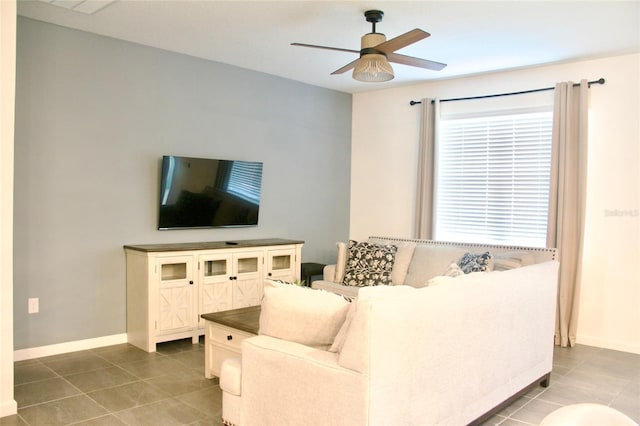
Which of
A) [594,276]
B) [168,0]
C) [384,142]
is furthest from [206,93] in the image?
[594,276]

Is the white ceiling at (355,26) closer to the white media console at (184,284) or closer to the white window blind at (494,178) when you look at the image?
the white window blind at (494,178)

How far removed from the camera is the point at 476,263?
165 inches

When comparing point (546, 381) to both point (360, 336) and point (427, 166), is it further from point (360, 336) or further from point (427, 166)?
point (427, 166)

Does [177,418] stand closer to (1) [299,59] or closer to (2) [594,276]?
(1) [299,59]

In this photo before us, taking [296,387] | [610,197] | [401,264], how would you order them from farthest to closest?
[401,264], [610,197], [296,387]

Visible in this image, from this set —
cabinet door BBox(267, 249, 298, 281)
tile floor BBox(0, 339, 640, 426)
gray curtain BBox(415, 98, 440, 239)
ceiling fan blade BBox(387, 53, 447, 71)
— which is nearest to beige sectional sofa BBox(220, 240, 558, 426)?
tile floor BBox(0, 339, 640, 426)

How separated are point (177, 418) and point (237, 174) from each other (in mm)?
2871

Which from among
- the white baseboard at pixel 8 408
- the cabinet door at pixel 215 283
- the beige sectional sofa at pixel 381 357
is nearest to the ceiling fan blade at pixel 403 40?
the beige sectional sofa at pixel 381 357

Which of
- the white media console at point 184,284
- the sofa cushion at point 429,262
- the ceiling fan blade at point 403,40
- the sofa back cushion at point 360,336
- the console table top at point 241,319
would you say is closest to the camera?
the sofa back cushion at point 360,336

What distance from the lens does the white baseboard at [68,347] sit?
4.11 meters

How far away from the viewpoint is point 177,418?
3072 millimetres

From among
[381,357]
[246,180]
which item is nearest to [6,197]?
[381,357]

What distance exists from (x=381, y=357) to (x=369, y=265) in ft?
9.87

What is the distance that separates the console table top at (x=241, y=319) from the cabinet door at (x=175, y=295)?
1.00 meters
